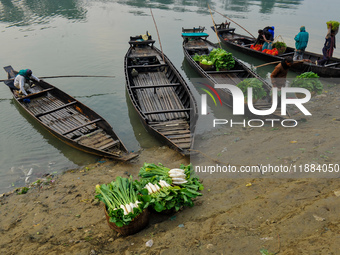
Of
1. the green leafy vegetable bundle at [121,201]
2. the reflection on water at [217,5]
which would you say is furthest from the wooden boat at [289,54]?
the reflection on water at [217,5]

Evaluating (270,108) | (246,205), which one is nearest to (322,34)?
(270,108)

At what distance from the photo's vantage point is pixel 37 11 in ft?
92.4

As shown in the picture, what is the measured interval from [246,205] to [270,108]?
211 inches

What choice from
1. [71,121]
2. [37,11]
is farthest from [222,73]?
[37,11]

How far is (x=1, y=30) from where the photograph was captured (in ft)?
71.2

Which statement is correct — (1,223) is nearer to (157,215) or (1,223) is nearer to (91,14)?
(157,215)

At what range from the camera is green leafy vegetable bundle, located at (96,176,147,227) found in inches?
166

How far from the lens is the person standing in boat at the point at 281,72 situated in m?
8.44

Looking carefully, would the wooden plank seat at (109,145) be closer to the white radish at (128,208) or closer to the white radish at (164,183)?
the white radish at (164,183)

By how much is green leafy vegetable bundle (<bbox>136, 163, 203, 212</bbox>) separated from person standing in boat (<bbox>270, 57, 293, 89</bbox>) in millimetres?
5727

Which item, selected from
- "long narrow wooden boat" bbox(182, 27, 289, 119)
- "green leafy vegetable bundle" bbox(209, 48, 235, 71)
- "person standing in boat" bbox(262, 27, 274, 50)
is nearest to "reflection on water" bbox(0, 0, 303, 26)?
"long narrow wooden boat" bbox(182, 27, 289, 119)

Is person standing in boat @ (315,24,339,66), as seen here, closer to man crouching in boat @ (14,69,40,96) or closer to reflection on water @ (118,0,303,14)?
man crouching in boat @ (14,69,40,96)

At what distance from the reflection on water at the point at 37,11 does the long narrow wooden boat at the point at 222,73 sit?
15.7 meters

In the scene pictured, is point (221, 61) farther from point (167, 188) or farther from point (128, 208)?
point (128, 208)
